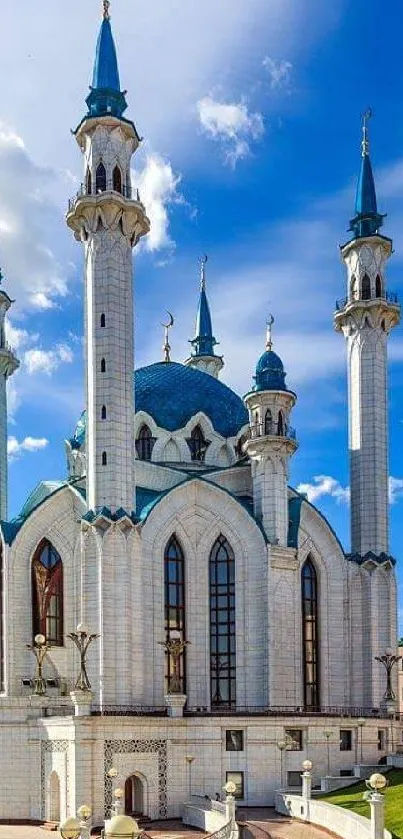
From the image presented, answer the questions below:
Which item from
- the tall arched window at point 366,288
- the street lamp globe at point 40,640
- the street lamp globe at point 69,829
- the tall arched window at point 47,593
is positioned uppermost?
the tall arched window at point 366,288

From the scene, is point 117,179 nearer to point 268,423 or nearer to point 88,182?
point 88,182

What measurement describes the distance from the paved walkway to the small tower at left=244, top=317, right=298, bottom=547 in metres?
12.2

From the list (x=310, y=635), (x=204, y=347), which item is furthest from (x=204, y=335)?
(x=310, y=635)

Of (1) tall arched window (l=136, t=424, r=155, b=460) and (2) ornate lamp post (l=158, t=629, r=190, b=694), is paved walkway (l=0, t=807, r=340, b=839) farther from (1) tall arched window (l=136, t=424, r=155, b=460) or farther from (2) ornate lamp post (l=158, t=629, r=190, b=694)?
(1) tall arched window (l=136, t=424, r=155, b=460)

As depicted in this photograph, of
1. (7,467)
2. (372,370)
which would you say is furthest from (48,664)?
(372,370)

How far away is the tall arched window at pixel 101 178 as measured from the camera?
145ft

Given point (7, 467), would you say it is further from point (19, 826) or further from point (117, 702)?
point (19, 826)

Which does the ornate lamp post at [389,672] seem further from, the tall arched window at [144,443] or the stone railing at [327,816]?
the tall arched window at [144,443]

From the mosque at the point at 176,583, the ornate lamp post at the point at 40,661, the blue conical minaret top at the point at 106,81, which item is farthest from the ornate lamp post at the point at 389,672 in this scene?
the blue conical minaret top at the point at 106,81

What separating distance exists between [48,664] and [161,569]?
19.8 ft

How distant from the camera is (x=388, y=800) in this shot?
102ft

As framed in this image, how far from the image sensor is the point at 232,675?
44.2 metres

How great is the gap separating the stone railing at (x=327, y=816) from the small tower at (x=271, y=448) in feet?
38.3

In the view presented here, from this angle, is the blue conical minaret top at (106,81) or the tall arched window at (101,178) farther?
the blue conical minaret top at (106,81)
